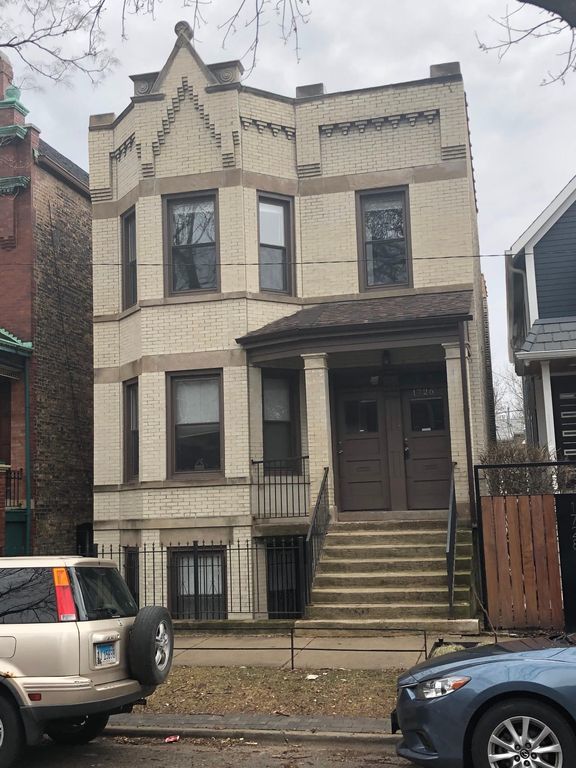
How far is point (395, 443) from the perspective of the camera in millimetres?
14250

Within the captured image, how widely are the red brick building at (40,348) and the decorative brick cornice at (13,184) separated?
0.8 inches

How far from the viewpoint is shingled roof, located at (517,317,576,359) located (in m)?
14.1

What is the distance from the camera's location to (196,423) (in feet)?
47.5

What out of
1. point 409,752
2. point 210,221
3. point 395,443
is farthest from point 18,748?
point 210,221

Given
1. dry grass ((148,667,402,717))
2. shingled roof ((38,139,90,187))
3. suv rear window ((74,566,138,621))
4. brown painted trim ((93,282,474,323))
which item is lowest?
dry grass ((148,667,402,717))

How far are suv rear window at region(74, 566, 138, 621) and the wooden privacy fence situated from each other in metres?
5.35

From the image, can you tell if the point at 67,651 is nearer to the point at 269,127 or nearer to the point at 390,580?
the point at 390,580

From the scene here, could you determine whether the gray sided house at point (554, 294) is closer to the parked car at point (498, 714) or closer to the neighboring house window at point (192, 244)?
the neighboring house window at point (192, 244)

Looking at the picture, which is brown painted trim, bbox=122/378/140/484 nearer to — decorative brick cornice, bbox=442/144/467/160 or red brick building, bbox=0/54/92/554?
red brick building, bbox=0/54/92/554

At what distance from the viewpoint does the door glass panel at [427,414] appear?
14269mm

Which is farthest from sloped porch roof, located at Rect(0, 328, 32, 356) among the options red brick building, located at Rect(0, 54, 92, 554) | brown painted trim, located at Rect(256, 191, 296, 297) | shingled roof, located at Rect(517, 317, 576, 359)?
shingled roof, located at Rect(517, 317, 576, 359)

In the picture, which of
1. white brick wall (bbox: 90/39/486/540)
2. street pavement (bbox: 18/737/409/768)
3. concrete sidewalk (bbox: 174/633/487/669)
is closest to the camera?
street pavement (bbox: 18/737/409/768)

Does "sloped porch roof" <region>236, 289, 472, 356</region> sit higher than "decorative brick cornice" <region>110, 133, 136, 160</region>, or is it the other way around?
"decorative brick cornice" <region>110, 133, 136, 160</region>

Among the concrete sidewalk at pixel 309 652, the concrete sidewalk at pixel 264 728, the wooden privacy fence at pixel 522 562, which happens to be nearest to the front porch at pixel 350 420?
the wooden privacy fence at pixel 522 562
